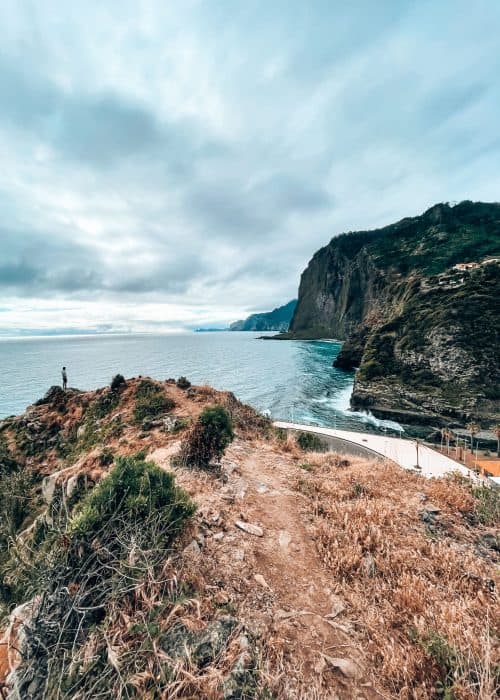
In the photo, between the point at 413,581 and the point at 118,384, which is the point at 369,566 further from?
the point at 118,384

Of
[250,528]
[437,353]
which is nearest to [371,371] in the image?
[437,353]

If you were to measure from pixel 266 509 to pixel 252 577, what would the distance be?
2.61 m

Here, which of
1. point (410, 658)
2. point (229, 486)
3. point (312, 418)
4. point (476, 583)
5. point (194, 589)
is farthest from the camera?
point (312, 418)

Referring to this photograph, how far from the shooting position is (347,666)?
12.5 feet

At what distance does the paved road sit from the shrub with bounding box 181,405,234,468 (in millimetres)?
16216

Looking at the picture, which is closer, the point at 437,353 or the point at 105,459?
the point at 105,459

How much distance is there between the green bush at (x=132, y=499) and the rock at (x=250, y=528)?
4.51 ft

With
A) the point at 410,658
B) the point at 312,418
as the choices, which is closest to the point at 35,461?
the point at 410,658

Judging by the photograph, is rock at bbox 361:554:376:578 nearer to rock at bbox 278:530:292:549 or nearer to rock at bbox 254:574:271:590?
rock at bbox 278:530:292:549

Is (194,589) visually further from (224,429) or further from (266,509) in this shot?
(224,429)

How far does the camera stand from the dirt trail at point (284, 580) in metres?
3.77

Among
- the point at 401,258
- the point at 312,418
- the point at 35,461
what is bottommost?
the point at 312,418

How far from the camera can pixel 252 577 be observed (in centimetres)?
536

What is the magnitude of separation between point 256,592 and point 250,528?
1.83 meters
